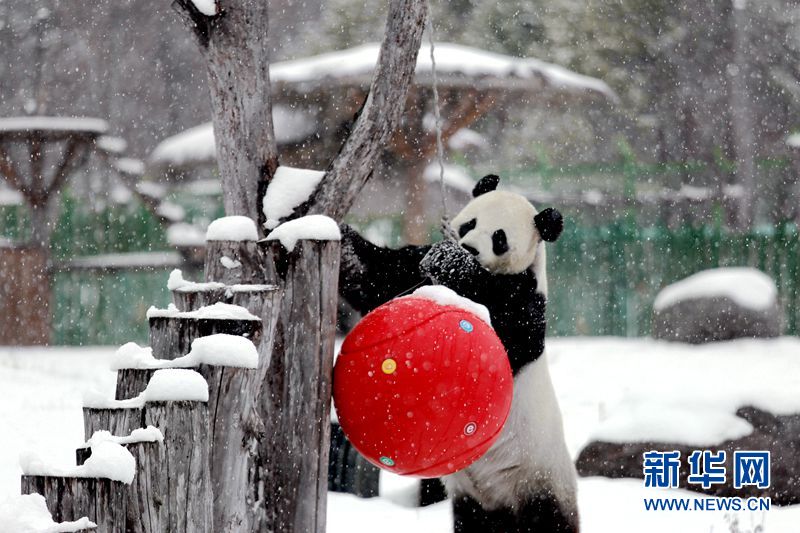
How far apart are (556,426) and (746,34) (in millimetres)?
16004

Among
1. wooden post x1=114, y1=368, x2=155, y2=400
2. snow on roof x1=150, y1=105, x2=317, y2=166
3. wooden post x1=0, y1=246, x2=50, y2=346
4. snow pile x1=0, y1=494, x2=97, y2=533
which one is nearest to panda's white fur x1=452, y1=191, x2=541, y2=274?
wooden post x1=114, y1=368, x2=155, y2=400

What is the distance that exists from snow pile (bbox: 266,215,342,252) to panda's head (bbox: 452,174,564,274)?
33.2 inches

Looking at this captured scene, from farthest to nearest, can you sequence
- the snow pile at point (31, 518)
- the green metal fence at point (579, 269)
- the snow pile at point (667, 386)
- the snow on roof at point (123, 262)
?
the green metal fence at point (579, 269)
the snow on roof at point (123, 262)
the snow pile at point (667, 386)
the snow pile at point (31, 518)

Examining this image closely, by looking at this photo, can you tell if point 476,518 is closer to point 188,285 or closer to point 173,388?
point 188,285

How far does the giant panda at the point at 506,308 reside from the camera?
138 inches

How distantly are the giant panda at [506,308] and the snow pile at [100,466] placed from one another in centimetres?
159

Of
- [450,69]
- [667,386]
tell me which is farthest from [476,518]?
[450,69]

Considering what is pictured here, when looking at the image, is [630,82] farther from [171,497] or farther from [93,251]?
[171,497]

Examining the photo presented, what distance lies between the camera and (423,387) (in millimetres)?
2627

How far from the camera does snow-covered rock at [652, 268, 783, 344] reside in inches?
342

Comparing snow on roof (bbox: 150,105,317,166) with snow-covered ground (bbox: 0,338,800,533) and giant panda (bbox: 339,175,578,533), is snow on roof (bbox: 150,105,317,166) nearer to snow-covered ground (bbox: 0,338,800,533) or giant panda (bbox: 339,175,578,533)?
snow-covered ground (bbox: 0,338,800,533)

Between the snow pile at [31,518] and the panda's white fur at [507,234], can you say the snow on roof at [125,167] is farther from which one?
the snow pile at [31,518]

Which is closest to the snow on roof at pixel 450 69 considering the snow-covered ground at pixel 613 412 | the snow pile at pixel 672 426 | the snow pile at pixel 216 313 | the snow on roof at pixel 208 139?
the snow on roof at pixel 208 139

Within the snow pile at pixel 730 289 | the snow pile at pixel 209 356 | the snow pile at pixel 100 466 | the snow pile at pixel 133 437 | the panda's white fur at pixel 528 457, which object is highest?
the snow pile at pixel 209 356
